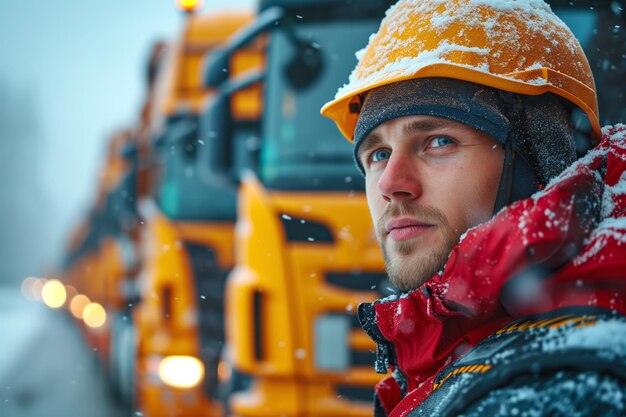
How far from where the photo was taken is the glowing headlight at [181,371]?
516 centimetres

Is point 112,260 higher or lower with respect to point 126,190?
lower

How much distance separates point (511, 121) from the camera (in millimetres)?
1491

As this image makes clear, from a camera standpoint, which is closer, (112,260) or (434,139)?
(434,139)

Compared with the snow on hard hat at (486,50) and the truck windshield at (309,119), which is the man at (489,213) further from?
the truck windshield at (309,119)

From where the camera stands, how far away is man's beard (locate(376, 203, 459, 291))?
147cm

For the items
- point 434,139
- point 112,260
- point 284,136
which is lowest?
point 112,260

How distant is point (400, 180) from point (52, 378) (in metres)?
9.47

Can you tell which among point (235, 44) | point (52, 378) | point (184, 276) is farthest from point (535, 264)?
point (52, 378)

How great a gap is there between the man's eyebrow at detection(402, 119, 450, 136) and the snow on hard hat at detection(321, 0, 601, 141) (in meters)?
0.10

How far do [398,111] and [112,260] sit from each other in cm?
848

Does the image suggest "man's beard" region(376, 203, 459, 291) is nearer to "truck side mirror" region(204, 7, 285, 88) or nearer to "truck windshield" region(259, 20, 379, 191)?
"truck windshield" region(259, 20, 379, 191)

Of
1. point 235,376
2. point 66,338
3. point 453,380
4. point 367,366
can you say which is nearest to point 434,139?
point 453,380

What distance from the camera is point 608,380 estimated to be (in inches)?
37.1

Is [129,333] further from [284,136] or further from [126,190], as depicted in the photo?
[284,136]
